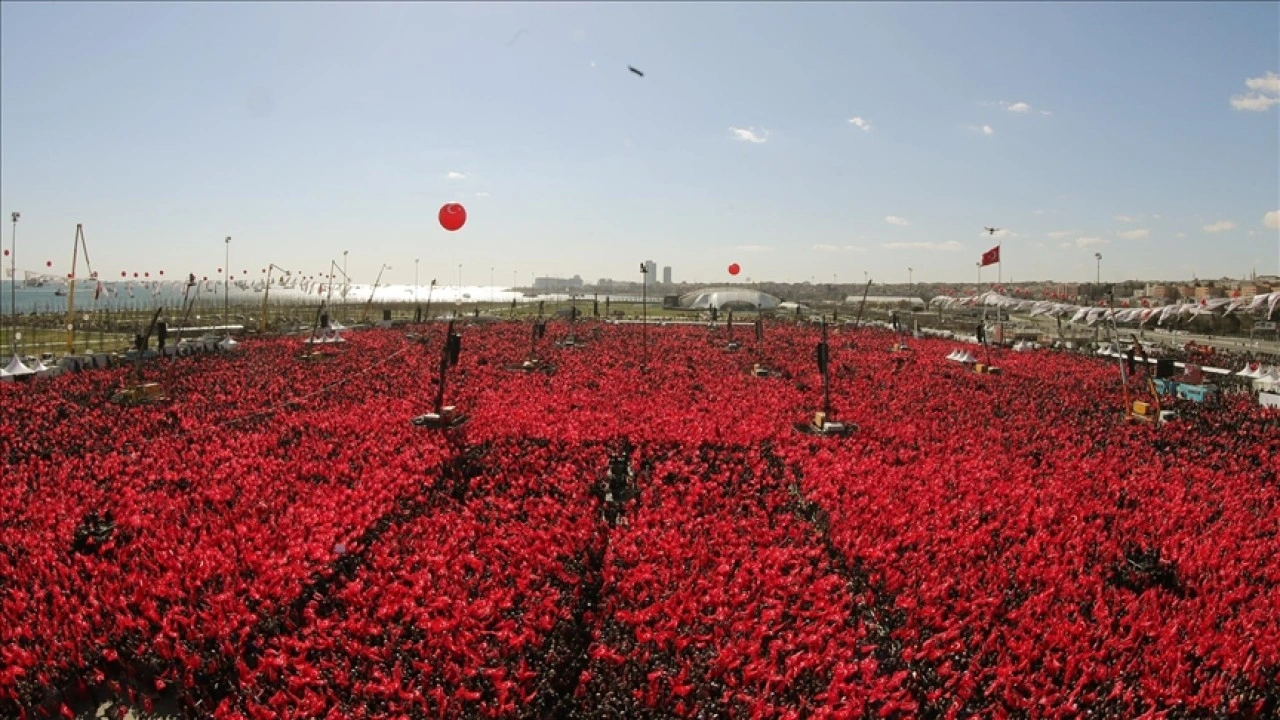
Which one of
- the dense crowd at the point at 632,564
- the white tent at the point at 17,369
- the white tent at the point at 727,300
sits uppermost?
A: the white tent at the point at 727,300

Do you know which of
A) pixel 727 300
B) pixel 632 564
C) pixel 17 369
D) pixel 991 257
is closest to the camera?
pixel 632 564

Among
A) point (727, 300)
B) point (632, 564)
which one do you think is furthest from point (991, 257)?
point (727, 300)

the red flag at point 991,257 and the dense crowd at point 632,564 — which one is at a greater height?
the red flag at point 991,257

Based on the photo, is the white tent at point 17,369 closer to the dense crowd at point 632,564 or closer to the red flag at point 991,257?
the dense crowd at point 632,564

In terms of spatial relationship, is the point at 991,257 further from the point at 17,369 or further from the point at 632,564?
the point at 17,369

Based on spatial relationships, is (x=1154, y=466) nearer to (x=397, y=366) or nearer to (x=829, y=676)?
(x=829, y=676)

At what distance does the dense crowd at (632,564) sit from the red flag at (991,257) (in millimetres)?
20129

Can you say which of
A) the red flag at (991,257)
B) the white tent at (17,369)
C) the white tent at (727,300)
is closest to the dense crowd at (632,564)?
the white tent at (17,369)

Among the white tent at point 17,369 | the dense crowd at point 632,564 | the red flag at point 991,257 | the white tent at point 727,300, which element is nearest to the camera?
the dense crowd at point 632,564

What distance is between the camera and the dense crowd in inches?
279

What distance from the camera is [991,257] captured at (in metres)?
37.5

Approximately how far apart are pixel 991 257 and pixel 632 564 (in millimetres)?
35363

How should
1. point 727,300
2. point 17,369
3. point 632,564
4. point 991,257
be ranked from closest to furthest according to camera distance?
point 632,564 → point 17,369 → point 991,257 → point 727,300

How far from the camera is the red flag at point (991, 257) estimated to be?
3728cm
